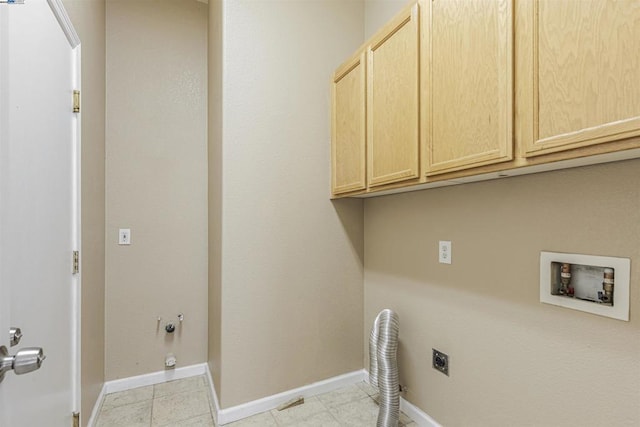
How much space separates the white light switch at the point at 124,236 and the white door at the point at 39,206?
0.81 metres

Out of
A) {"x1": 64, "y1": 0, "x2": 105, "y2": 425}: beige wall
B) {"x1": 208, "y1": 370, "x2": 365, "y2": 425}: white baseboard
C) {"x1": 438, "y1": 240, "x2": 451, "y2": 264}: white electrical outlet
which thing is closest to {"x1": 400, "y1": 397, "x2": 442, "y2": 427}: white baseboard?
{"x1": 208, "y1": 370, "x2": 365, "y2": 425}: white baseboard

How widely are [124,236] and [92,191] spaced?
1.80 ft

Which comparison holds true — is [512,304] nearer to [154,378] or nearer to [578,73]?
[578,73]

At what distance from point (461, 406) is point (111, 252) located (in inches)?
96.9

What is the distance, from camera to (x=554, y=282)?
120 centimetres

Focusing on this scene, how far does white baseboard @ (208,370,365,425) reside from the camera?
1875 millimetres

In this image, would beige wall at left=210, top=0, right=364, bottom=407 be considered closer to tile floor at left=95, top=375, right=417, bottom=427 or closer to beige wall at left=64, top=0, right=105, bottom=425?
tile floor at left=95, top=375, right=417, bottom=427

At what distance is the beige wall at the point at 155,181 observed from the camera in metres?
2.27

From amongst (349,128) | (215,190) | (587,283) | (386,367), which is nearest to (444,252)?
(587,283)

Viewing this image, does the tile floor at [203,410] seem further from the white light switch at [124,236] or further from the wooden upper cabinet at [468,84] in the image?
the wooden upper cabinet at [468,84]

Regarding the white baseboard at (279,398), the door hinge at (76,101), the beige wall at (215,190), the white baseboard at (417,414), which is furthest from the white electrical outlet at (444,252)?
the door hinge at (76,101)

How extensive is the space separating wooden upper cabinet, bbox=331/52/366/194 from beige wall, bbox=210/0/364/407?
89 mm

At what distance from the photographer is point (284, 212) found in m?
2.07

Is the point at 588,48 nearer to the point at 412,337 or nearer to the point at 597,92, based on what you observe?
the point at 597,92
